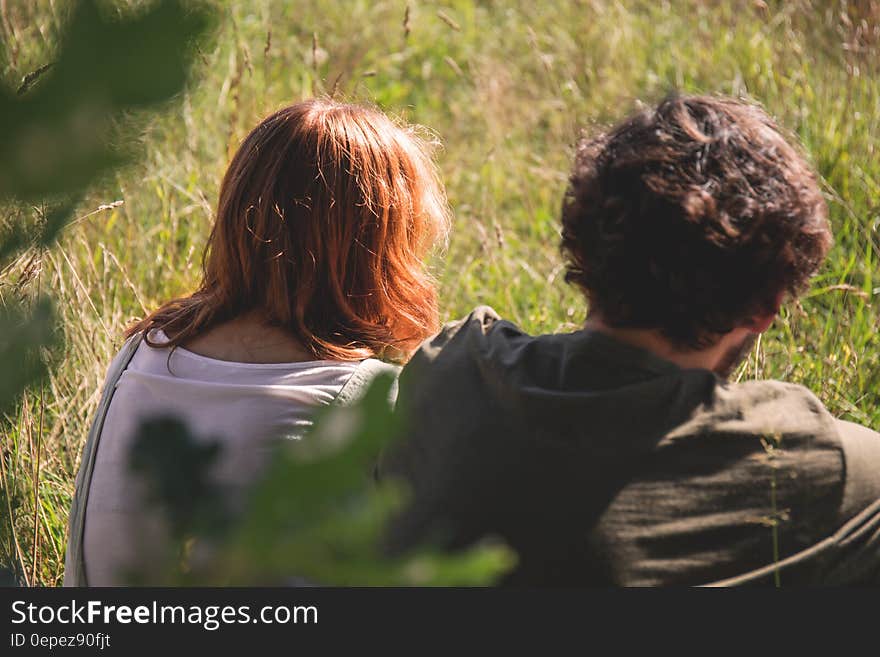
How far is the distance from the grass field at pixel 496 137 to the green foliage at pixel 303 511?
1.53m

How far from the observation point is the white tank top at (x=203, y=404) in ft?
5.73

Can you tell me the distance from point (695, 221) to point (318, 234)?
812 mm

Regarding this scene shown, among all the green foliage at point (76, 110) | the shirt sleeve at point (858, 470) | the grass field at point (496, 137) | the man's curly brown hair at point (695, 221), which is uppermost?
the green foliage at point (76, 110)

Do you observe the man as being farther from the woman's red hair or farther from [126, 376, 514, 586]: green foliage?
[126, 376, 514, 586]: green foliage

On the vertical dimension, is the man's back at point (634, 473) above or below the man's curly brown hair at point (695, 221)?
below

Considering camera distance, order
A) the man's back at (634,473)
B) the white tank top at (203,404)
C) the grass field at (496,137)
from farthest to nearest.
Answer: the grass field at (496,137)
the white tank top at (203,404)
the man's back at (634,473)

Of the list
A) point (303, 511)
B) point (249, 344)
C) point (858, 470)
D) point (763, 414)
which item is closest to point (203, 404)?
point (249, 344)

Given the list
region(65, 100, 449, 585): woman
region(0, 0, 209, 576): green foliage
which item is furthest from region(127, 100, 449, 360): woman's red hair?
region(0, 0, 209, 576): green foliage

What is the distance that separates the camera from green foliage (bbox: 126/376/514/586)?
0.42 m

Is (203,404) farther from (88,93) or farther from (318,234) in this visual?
(88,93)

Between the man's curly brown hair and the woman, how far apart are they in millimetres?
531

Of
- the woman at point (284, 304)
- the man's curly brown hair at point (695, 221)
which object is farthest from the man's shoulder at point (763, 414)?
the woman at point (284, 304)

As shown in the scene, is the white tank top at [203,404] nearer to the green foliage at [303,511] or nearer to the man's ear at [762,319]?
the man's ear at [762,319]

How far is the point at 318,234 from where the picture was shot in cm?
194
